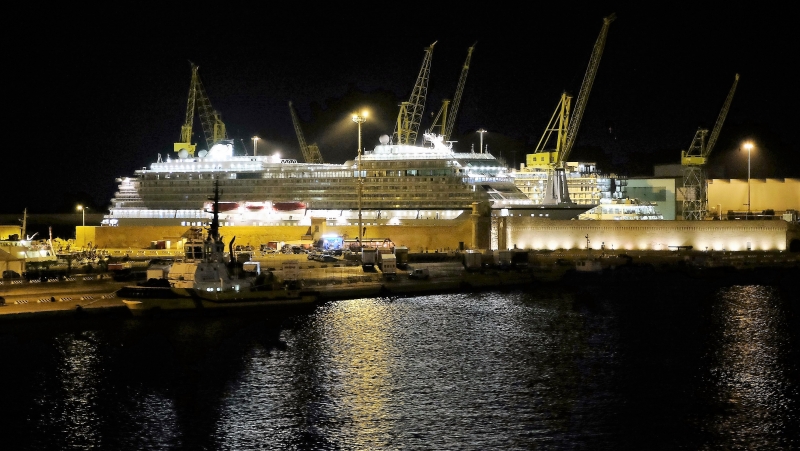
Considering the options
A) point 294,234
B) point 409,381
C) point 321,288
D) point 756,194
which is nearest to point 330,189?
point 294,234

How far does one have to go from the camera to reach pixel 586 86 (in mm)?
53031

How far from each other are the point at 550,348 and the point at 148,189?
118 feet

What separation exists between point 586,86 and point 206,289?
32.1 metres

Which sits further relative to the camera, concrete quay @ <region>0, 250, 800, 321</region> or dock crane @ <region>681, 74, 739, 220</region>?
dock crane @ <region>681, 74, 739, 220</region>

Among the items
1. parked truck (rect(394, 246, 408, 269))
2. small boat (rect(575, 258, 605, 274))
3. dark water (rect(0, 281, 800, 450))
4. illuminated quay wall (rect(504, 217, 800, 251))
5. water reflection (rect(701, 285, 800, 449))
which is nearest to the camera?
dark water (rect(0, 281, 800, 450))

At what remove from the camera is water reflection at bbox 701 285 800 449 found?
644 inches

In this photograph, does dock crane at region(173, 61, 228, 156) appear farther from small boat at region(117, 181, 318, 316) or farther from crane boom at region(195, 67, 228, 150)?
small boat at region(117, 181, 318, 316)

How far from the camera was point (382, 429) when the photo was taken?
16.4 meters

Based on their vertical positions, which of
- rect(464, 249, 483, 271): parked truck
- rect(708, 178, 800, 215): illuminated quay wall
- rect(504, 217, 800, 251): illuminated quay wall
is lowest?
rect(464, 249, 483, 271): parked truck

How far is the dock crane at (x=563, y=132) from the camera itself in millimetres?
51094

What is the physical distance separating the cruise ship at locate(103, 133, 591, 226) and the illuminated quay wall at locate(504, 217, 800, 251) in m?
1.78

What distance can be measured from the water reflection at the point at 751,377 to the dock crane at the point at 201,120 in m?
36.9

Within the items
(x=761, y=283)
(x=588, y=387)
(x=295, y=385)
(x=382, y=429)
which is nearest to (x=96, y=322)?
(x=295, y=385)

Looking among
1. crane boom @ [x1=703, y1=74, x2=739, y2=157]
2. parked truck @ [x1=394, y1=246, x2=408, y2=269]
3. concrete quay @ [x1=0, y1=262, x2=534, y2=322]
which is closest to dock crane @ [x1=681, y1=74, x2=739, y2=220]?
crane boom @ [x1=703, y1=74, x2=739, y2=157]
